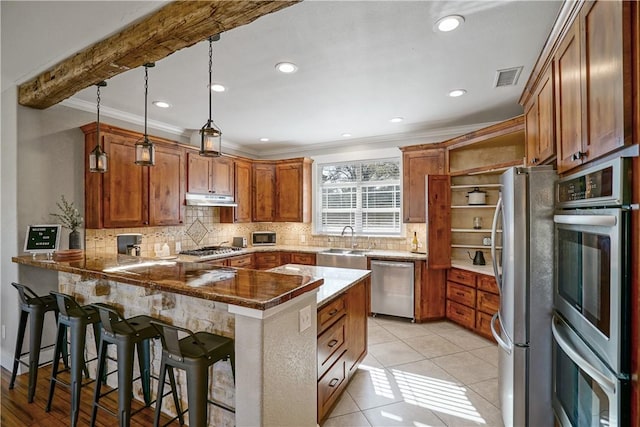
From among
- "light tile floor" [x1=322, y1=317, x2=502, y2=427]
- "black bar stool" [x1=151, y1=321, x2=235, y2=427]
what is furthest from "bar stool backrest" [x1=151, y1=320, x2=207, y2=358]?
"light tile floor" [x1=322, y1=317, x2=502, y2=427]

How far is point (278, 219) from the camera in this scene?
5723mm

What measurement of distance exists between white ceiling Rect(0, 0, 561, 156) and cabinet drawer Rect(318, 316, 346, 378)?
2120 millimetres

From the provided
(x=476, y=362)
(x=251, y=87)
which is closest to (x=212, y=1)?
(x=251, y=87)

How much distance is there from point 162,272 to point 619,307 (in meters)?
2.36

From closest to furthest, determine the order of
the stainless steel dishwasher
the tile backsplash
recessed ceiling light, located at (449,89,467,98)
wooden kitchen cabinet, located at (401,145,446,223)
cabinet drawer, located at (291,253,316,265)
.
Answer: recessed ceiling light, located at (449,89,467,98), the tile backsplash, the stainless steel dishwasher, wooden kitchen cabinet, located at (401,145,446,223), cabinet drawer, located at (291,253,316,265)

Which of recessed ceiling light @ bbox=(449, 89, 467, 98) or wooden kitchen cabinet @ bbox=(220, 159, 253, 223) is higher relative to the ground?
recessed ceiling light @ bbox=(449, 89, 467, 98)

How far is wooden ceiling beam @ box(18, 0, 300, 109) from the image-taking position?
63.4 inches

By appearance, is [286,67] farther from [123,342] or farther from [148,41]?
[123,342]

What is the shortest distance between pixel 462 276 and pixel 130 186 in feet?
14.2

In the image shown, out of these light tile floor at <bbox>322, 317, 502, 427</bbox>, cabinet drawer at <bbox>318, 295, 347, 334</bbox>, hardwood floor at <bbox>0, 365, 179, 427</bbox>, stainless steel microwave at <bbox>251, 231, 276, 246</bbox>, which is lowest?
light tile floor at <bbox>322, 317, 502, 427</bbox>

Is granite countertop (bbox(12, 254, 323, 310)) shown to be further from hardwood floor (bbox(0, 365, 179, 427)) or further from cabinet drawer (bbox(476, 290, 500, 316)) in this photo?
cabinet drawer (bbox(476, 290, 500, 316))

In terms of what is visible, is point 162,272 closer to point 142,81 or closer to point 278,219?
point 142,81

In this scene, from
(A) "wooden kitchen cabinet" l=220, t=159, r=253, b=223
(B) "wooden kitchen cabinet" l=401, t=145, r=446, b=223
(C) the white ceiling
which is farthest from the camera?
(A) "wooden kitchen cabinet" l=220, t=159, r=253, b=223

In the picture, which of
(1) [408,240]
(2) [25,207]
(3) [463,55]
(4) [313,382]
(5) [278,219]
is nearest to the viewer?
(4) [313,382]
